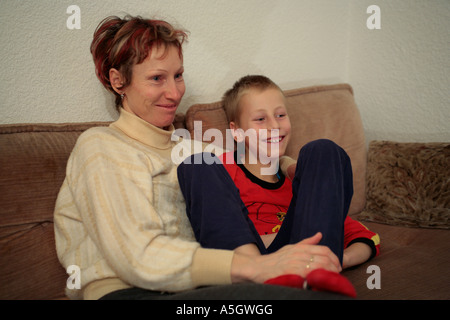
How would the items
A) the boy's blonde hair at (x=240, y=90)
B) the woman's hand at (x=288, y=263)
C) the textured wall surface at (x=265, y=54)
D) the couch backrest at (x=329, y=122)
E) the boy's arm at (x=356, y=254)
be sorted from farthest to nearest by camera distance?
the couch backrest at (x=329, y=122), the boy's blonde hair at (x=240, y=90), the textured wall surface at (x=265, y=54), the boy's arm at (x=356, y=254), the woman's hand at (x=288, y=263)

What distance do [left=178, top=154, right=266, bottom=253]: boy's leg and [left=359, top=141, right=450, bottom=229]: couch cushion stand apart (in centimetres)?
79

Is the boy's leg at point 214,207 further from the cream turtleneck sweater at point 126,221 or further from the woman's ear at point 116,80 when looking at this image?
the woman's ear at point 116,80

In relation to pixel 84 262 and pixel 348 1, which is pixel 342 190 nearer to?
pixel 84 262

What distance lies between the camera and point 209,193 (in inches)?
37.5

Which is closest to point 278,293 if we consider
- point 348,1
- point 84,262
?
point 84,262

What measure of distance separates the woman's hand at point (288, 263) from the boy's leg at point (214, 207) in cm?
7

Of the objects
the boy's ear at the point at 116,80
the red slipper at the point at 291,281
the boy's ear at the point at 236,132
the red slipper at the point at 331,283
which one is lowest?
the red slipper at the point at 291,281

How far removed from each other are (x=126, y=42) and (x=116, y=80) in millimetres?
125

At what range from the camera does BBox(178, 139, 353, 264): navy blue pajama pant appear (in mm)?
895

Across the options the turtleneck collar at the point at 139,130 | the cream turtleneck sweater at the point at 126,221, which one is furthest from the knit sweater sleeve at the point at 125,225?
the turtleneck collar at the point at 139,130

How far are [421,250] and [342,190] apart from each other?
521 mm

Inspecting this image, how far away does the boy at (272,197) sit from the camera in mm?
900

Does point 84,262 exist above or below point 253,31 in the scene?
below

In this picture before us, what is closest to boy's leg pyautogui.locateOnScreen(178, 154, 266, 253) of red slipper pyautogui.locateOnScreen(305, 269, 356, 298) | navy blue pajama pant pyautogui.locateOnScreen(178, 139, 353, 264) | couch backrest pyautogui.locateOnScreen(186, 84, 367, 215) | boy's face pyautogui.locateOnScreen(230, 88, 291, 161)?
navy blue pajama pant pyautogui.locateOnScreen(178, 139, 353, 264)
